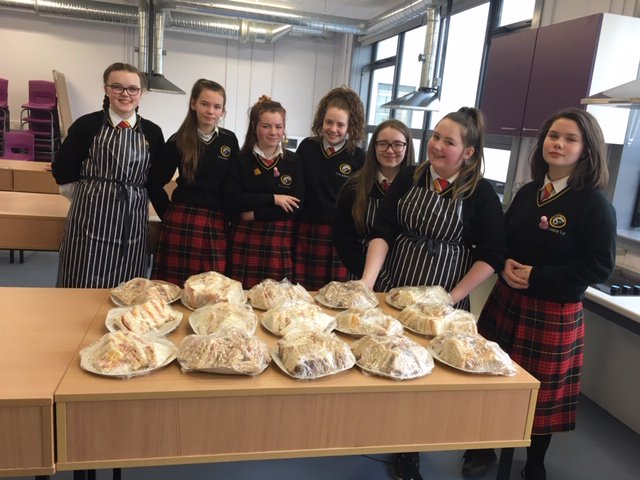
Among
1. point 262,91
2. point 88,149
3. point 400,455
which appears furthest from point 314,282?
point 262,91

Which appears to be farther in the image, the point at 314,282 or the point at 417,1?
the point at 417,1

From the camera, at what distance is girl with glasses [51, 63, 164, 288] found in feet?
7.15

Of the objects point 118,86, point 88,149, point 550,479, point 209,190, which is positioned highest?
point 118,86

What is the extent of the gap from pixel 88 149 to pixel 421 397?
1.75m

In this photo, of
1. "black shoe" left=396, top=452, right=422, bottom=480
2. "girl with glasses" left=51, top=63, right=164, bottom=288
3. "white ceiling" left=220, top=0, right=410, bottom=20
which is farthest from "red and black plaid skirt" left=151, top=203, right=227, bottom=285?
"white ceiling" left=220, top=0, right=410, bottom=20

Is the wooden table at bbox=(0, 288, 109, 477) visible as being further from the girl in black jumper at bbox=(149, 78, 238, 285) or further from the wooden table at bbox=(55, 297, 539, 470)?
the girl in black jumper at bbox=(149, 78, 238, 285)

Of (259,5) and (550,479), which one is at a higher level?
(259,5)

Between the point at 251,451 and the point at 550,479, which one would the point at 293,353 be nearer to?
the point at 251,451

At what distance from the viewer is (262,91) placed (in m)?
8.09

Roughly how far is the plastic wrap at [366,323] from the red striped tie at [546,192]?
29.7 inches

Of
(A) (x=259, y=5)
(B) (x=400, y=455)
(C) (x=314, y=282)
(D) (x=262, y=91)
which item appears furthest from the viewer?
(D) (x=262, y=91)

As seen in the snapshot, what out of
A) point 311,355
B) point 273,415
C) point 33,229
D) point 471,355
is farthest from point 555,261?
point 33,229

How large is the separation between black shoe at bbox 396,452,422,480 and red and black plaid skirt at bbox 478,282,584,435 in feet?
1.52

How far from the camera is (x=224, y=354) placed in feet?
3.84
